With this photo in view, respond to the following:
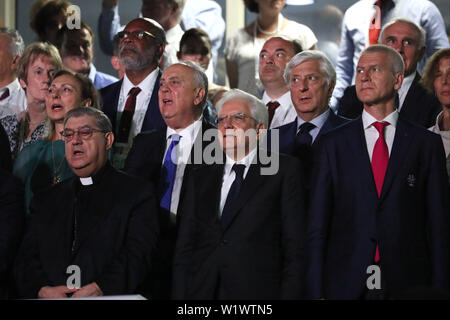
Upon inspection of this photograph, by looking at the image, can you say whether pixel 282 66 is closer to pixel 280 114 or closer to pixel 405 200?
pixel 280 114

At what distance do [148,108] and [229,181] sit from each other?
3.57 ft

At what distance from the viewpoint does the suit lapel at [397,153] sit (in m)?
3.49

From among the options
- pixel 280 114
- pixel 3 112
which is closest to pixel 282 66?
pixel 280 114

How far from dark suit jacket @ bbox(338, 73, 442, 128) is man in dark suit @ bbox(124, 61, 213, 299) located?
2.73ft

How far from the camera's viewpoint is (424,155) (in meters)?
3.54

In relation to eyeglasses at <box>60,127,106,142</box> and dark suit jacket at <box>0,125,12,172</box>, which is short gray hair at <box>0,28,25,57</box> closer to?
dark suit jacket at <box>0,125,12,172</box>

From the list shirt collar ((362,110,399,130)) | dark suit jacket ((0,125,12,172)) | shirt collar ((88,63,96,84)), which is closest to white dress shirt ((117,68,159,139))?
dark suit jacket ((0,125,12,172))

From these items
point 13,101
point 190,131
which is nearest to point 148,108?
point 190,131

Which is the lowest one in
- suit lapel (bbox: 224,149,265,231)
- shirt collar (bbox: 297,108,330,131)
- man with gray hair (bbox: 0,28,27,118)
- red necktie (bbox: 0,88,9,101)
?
suit lapel (bbox: 224,149,265,231)

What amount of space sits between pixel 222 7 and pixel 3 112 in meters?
1.85

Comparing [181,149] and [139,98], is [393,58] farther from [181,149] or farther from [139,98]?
[139,98]

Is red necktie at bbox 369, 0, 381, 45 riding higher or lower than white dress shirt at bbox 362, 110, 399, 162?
higher

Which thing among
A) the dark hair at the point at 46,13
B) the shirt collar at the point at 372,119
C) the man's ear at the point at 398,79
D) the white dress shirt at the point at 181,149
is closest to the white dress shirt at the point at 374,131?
the shirt collar at the point at 372,119

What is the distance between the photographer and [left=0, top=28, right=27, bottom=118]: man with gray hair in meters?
5.09
